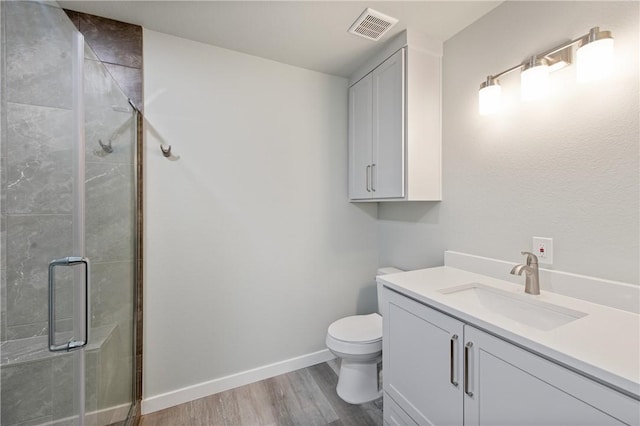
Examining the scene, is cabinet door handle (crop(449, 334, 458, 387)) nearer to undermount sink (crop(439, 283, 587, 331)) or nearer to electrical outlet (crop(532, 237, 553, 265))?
undermount sink (crop(439, 283, 587, 331))

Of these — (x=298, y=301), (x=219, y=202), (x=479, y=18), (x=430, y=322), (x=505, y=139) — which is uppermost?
(x=479, y=18)

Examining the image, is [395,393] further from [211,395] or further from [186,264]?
[186,264]

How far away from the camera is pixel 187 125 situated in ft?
5.80

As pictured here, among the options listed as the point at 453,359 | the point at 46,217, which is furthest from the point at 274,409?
the point at 46,217

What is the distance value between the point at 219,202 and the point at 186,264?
47 cm

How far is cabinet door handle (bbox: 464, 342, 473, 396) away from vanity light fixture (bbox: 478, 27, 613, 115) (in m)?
1.14

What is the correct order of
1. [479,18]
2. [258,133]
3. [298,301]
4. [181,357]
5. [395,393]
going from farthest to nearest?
1. [298,301]
2. [258,133]
3. [181,357]
4. [479,18]
5. [395,393]

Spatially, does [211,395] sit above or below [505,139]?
below

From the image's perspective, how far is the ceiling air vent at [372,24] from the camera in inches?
59.2

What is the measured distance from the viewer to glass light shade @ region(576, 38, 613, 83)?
1006 mm

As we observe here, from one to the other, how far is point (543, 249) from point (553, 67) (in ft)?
2.74

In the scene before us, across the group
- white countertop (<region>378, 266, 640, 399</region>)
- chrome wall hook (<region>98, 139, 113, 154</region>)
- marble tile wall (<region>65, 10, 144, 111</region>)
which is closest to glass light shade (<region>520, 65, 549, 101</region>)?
white countertop (<region>378, 266, 640, 399</region>)

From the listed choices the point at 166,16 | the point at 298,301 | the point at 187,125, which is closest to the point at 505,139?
the point at 298,301

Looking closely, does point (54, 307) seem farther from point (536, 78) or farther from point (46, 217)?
point (536, 78)
